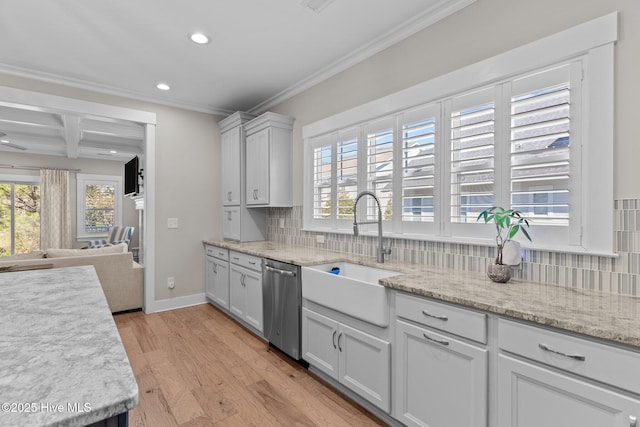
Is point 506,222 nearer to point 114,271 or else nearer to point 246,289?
point 246,289

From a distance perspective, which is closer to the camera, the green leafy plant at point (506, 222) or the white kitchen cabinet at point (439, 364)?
the white kitchen cabinet at point (439, 364)

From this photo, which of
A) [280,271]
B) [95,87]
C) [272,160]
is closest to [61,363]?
[280,271]

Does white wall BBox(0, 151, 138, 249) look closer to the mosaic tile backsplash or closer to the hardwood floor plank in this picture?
the hardwood floor plank

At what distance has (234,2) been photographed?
2.27 metres

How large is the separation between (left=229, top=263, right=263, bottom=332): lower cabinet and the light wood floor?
0.19m

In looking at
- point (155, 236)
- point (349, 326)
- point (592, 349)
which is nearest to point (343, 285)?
point (349, 326)

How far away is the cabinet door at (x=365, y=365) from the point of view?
6.22 feet

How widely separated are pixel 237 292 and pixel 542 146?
3052 millimetres

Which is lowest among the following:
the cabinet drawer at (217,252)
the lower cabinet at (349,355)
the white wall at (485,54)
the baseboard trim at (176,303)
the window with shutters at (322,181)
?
the baseboard trim at (176,303)

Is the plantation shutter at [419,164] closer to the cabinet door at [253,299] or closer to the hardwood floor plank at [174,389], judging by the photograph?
the cabinet door at [253,299]

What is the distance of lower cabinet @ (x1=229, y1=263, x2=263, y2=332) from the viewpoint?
3.19 m

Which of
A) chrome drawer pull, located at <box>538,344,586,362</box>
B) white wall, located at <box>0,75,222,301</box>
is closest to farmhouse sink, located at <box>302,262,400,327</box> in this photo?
chrome drawer pull, located at <box>538,344,586,362</box>

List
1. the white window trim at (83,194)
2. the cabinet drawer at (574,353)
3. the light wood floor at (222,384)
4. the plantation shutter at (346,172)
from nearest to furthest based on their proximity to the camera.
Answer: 1. the cabinet drawer at (574,353)
2. the light wood floor at (222,384)
3. the plantation shutter at (346,172)
4. the white window trim at (83,194)

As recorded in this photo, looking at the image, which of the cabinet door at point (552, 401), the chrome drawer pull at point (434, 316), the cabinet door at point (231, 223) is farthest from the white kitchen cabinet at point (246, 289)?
the cabinet door at point (552, 401)
